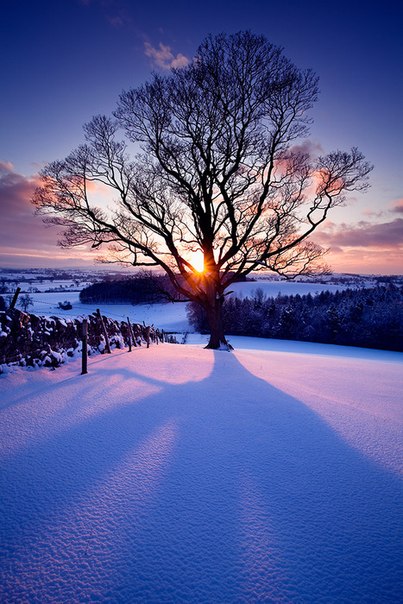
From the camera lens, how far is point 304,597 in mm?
1357

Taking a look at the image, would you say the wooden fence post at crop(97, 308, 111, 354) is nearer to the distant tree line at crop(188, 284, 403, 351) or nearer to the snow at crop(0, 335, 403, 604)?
the snow at crop(0, 335, 403, 604)

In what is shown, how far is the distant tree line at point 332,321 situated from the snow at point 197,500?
38.1m

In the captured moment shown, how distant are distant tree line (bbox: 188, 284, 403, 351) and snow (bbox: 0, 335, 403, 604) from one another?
125ft

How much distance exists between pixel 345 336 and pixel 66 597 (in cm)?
4349

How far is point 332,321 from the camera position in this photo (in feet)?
131

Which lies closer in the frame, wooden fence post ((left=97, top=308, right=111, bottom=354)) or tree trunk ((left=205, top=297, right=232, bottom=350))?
wooden fence post ((left=97, top=308, right=111, bottom=354))

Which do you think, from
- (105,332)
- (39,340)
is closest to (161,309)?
(105,332)

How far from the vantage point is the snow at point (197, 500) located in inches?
56.2

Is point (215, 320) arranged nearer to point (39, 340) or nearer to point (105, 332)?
Result: point (105, 332)

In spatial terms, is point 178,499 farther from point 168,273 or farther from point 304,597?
point 168,273

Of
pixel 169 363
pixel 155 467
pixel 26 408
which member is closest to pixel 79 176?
pixel 169 363

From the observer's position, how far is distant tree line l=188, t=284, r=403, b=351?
35.3 meters

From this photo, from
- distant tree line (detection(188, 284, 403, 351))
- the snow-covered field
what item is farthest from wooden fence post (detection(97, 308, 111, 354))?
the snow-covered field

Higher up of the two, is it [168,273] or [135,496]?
[168,273]
